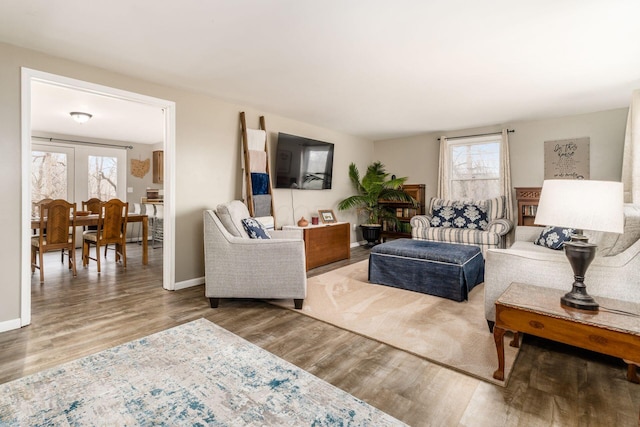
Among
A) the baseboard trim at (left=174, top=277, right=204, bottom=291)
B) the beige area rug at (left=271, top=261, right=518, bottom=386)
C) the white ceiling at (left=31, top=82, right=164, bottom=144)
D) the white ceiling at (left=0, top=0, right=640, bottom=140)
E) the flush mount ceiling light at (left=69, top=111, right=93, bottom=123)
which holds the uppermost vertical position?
the white ceiling at (left=31, top=82, right=164, bottom=144)

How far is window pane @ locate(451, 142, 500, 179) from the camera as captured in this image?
5.18 metres

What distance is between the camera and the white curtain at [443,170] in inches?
218

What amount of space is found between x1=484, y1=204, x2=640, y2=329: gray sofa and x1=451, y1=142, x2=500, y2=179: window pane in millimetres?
3449

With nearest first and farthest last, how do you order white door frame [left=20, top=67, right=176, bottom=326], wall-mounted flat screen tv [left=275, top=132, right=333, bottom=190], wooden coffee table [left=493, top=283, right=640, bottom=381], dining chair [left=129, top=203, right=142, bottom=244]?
wooden coffee table [left=493, top=283, right=640, bottom=381]
white door frame [left=20, top=67, right=176, bottom=326]
wall-mounted flat screen tv [left=275, top=132, right=333, bottom=190]
dining chair [left=129, top=203, right=142, bottom=244]

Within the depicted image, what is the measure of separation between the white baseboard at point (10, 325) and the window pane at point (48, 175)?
4175mm

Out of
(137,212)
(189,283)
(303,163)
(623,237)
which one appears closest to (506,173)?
(303,163)

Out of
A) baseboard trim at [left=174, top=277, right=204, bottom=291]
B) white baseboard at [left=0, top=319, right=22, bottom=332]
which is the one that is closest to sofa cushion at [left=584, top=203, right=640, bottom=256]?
baseboard trim at [left=174, top=277, right=204, bottom=291]

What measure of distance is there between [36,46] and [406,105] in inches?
146

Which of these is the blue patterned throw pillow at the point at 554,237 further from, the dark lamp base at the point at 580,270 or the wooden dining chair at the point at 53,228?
the wooden dining chair at the point at 53,228

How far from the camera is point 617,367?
70.9 inches

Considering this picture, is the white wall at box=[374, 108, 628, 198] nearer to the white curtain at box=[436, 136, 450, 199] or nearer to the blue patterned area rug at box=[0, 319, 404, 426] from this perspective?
the white curtain at box=[436, 136, 450, 199]

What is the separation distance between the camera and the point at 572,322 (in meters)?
1.45

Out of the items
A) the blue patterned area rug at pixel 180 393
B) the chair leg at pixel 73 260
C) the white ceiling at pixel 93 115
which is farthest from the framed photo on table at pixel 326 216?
the chair leg at pixel 73 260

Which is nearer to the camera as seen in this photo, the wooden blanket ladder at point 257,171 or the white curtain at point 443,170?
the wooden blanket ladder at point 257,171
